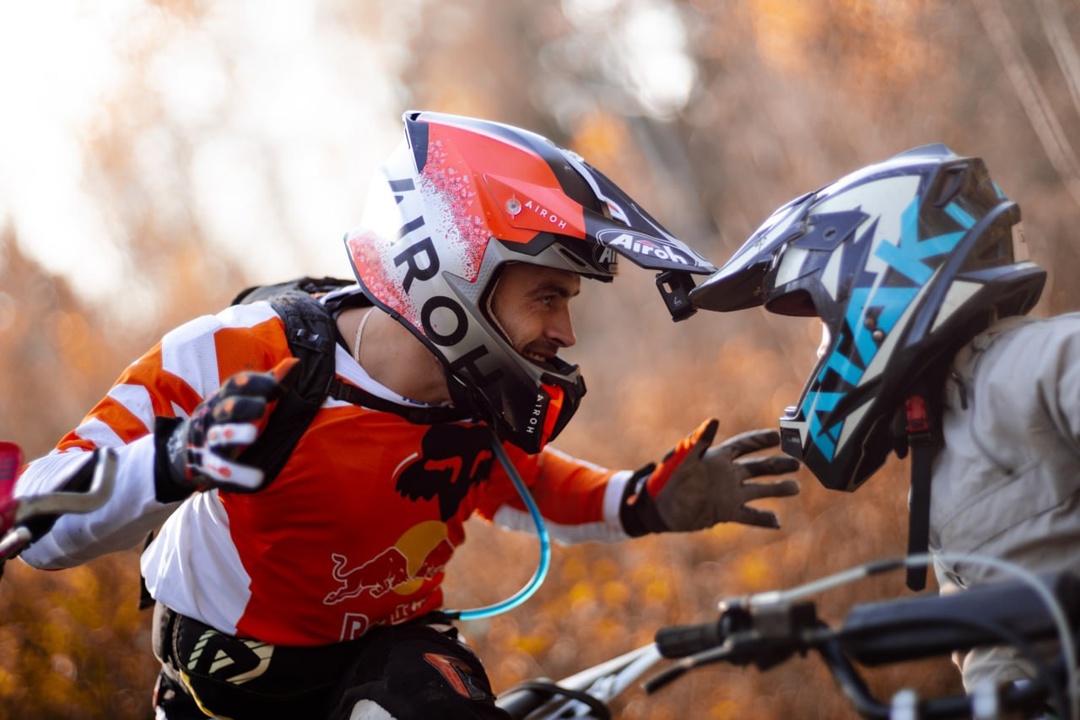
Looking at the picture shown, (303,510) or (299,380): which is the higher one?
(299,380)

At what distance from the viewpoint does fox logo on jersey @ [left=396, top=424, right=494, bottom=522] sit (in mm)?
3100

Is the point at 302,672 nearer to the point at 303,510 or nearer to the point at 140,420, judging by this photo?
the point at 303,510

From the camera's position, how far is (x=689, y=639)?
1.90 m

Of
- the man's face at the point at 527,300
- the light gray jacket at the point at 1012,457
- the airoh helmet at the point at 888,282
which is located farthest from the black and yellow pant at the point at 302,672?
the light gray jacket at the point at 1012,457

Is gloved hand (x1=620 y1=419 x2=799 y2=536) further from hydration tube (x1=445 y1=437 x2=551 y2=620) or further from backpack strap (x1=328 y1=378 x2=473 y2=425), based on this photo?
backpack strap (x1=328 y1=378 x2=473 y2=425)

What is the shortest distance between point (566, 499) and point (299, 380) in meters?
1.18

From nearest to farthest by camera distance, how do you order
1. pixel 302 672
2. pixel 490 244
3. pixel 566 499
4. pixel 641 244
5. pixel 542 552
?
pixel 641 244 → pixel 490 244 → pixel 302 672 → pixel 542 552 → pixel 566 499

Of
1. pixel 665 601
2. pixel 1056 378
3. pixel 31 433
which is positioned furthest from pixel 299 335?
pixel 31 433

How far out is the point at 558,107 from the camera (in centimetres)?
2033

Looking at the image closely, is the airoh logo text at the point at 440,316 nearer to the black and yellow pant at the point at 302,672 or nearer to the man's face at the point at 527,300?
the man's face at the point at 527,300

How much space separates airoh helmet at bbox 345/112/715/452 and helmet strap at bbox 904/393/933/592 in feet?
2.44

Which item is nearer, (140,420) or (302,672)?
(140,420)

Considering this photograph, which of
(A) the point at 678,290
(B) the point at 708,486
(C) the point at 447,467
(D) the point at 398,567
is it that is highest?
(A) the point at 678,290

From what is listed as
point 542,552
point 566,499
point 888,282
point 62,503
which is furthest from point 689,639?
point 566,499
